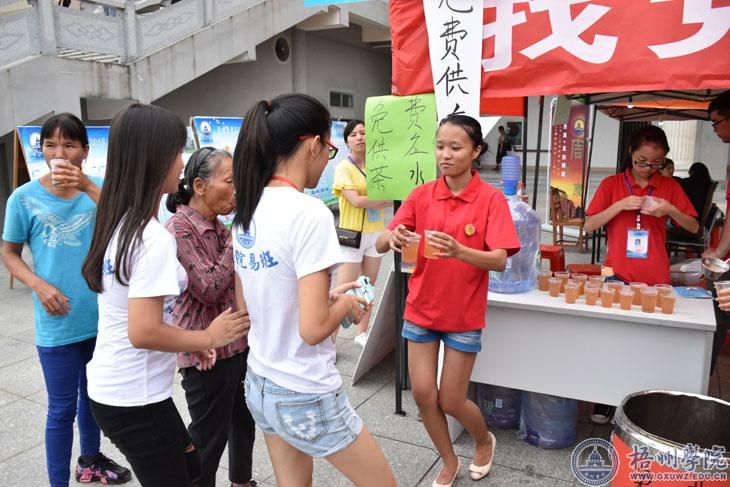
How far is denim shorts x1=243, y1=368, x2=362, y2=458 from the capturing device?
166cm

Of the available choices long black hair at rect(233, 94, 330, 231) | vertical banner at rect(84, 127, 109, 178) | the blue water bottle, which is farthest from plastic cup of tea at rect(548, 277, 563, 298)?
vertical banner at rect(84, 127, 109, 178)

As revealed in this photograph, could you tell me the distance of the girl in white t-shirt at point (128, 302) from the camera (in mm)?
1646

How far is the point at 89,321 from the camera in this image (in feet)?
8.19

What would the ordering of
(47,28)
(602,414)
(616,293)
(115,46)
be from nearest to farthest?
1. (616,293)
2. (602,414)
3. (47,28)
4. (115,46)

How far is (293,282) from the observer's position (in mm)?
1604

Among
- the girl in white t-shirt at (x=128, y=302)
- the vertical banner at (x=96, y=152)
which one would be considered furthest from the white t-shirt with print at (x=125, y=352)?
the vertical banner at (x=96, y=152)

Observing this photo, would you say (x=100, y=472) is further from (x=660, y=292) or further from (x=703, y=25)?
(x=703, y=25)

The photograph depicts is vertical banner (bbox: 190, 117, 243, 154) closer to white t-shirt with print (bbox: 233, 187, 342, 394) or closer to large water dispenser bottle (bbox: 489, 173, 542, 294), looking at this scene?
large water dispenser bottle (bbox: 489, 173, 542, 294)

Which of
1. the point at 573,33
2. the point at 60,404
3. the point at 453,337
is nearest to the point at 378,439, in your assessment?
the point at 453,337

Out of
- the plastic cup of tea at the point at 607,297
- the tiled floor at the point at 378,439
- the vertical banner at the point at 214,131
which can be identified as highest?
the vertical banner at the point at 214,131

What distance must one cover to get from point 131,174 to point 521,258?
2.26m

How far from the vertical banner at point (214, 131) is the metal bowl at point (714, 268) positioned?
5.69 m

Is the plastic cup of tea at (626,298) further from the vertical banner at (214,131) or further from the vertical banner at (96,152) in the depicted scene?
the vertical banner at (96,152)

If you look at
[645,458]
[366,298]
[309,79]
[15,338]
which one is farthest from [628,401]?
[309,79]
